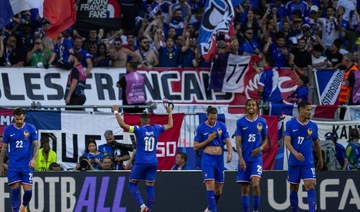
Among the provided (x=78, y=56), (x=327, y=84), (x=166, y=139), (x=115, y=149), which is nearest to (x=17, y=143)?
(x=115, y=149)

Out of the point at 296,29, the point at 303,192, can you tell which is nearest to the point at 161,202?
the point at 303,192

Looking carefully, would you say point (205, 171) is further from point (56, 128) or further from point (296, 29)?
point (296, 29)

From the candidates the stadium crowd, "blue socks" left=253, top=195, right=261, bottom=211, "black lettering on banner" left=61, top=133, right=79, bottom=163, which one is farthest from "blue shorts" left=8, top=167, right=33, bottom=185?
the stadium crowd

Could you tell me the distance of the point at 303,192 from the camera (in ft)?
93.6

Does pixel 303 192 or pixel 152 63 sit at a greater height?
pixel 152 63

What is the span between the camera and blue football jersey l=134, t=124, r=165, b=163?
88.3ft

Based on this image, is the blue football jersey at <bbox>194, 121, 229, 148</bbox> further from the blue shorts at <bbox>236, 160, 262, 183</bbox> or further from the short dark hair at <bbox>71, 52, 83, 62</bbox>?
the short dark hair at <bbox>71, 52, 83, 62</bbox>

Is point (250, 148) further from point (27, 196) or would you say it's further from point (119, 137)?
point (27, 196)

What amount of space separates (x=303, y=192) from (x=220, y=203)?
5.84 feet

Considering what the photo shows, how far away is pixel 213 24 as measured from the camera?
105 feet

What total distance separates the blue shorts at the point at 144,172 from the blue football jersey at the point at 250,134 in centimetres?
180

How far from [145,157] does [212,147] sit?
1343mm

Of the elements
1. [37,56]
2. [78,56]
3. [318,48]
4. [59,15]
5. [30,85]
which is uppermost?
[59,15]

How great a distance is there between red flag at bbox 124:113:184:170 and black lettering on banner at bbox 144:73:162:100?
2407mm
